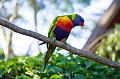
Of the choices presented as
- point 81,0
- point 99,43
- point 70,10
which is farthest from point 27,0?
point 99,43

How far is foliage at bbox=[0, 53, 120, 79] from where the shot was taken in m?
3.73

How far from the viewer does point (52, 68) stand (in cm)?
373

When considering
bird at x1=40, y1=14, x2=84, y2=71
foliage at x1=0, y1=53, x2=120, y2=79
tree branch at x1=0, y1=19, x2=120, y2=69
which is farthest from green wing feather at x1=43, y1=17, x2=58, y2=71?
foliage at x1=0, y1=53, x2=120, y2=79

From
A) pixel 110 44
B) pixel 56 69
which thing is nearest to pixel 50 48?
pixel 56 69

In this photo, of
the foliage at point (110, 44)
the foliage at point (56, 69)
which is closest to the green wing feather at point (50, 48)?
the foliage at point (56, 69)

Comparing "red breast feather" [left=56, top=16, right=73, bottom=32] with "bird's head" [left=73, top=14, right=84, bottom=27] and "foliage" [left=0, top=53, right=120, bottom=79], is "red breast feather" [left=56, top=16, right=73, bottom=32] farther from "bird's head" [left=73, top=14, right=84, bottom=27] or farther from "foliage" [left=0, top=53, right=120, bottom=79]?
"foliage" [left=0, top=53, right=120, bottom=79]

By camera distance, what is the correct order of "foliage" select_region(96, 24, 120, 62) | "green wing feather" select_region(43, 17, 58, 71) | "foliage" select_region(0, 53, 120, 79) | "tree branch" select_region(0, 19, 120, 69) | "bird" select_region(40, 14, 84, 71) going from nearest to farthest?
1. "tree branch" select_region(0, 19, 120, 69)
2. "green wing feather" select_region(43, 17, 58, 71)
3. "bird" select_region(40, 14, 84, 71)
4. "foliage" select_region(0, 53, 120, 79)
5. "foliage" select_region(96, 24, 120, 62)

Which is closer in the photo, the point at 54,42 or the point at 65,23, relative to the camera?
the point at 54,42

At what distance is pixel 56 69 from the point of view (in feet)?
12.1

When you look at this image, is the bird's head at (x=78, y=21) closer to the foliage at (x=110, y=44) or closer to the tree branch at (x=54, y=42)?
the tree branch at (x=54, y=42)

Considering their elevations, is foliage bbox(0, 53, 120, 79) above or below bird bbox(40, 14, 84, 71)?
below

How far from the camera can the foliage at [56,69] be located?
3.73 meters

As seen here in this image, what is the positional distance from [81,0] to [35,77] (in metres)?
5.43

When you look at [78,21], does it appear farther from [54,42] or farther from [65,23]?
[54,42]
